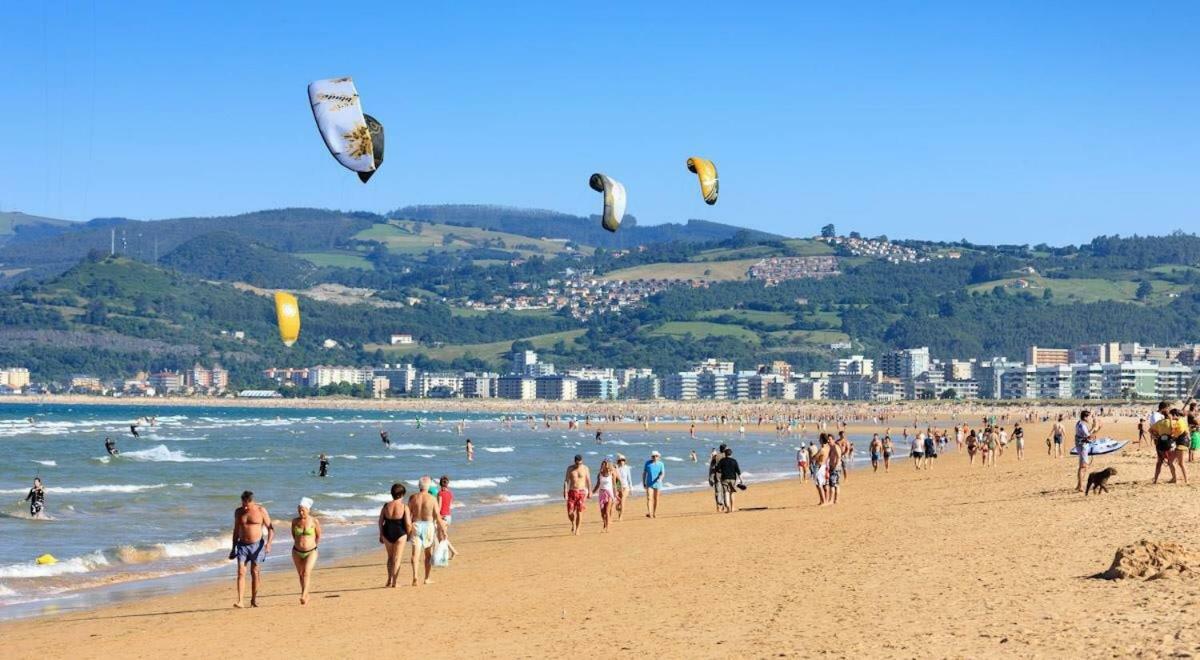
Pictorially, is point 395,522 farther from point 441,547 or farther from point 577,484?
point 577,484

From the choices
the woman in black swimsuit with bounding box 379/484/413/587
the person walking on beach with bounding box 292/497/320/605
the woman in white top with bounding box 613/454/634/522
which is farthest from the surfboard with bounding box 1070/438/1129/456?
the person walking on beach with bounding box 292/497/320/605

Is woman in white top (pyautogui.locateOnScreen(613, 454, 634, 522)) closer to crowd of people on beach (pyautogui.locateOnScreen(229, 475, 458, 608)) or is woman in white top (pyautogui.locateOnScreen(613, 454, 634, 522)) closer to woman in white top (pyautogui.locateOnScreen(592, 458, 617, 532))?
woman in white top (pyautogui.locateOnScreen(592, 458, 617, 532))

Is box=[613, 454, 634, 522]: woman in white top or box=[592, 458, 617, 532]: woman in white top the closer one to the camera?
box=[592, 458, 617, 532]: woman in white top

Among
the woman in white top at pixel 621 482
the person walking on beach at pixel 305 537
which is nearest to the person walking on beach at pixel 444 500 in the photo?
the person walking on beach at pixel 305 537

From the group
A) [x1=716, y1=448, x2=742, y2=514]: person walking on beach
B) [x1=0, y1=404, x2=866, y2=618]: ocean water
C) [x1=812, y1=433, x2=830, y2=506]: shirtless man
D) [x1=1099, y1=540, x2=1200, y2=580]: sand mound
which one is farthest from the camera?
[x1=812, y1=433, x2=830, y2=506]: shirtless man

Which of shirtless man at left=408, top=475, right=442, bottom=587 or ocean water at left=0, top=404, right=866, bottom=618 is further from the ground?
shirtless man at left=408, top=475, right=442, bottom=587

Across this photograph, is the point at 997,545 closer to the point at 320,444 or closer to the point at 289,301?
the point at 289,301

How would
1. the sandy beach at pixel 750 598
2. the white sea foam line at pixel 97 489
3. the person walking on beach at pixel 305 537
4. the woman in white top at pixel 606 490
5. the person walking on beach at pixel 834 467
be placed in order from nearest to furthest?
the sandy beach at pixel 750 598 → the person walking on beach at pixel 305 537 → the woman in white top at pixel 606 490 → the person walking on beach at pixel 834 467 → the white sea foam line at pixel 97 489

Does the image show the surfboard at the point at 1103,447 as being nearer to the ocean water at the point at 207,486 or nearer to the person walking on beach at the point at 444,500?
the ocean water at the point at 207,486
